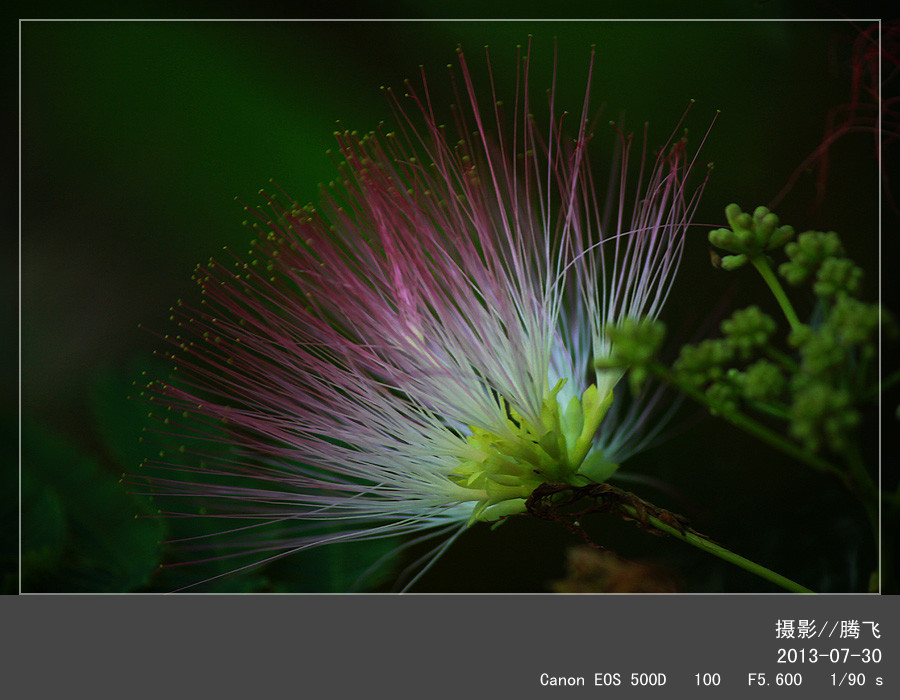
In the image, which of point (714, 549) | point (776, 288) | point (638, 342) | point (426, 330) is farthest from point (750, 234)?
point (426, 330)

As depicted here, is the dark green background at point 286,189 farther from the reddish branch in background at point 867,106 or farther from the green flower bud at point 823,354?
the green flower bud at point 823,354

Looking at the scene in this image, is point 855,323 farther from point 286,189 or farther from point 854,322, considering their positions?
point 286,189

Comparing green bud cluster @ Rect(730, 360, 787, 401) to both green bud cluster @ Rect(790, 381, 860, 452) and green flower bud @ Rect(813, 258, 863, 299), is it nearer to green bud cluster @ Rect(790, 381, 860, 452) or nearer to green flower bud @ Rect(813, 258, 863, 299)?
green bud cluster @ Rect(790, 381, 860, 452)

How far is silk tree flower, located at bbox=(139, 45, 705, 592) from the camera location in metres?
1.65

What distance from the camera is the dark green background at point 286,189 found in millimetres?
1965

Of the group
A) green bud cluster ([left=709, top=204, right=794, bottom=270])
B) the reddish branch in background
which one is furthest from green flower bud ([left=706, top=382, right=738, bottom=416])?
the reddish branch in background

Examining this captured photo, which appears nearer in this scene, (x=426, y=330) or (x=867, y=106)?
(x=426, y=330)

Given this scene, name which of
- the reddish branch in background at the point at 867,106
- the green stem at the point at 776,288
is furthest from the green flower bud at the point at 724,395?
the reddish branch in background at the point at 867,106

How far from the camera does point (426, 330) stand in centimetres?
171

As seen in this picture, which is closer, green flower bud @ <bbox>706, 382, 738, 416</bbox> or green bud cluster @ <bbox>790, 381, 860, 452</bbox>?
green bud cluster @ <bbox>790, 381, 860, 452</bbox>

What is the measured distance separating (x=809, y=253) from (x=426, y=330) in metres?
0.80

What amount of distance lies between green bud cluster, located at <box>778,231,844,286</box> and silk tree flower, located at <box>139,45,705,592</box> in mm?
454

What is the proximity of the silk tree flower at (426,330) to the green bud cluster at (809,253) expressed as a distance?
1.49ft

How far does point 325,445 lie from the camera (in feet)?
5.90
